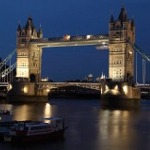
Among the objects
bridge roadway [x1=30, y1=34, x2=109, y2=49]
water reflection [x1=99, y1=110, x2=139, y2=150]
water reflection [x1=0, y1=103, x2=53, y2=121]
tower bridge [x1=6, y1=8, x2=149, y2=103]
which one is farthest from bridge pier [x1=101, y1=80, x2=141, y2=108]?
water reflection [x1=99, y1=110, x2=139, y2=150]

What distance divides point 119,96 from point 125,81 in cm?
205

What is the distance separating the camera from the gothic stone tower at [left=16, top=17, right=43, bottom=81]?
206 ft

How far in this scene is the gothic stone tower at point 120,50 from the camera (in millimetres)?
55250

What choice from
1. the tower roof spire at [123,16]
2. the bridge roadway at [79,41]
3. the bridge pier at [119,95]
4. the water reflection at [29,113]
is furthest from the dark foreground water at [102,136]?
the tower roof spire at [123,16]

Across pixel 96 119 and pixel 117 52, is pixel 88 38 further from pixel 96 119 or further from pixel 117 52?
pixel 96 119

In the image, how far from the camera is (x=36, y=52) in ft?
209

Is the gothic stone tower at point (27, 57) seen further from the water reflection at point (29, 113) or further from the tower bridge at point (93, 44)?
the water reflection at point (29, 113)

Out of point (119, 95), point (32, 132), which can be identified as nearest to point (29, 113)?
point (119, 95)

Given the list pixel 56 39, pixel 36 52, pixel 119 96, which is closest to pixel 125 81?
pixel 119 96

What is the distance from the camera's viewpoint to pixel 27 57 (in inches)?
2461

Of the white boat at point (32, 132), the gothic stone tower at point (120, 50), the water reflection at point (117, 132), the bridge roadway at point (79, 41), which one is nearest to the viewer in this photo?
the white boat at point (32, 132)

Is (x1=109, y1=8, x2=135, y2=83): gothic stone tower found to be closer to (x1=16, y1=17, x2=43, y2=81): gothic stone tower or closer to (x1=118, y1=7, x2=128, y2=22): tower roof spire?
(x1=118, y1=7, x2=128, y2=22): tower roof spire

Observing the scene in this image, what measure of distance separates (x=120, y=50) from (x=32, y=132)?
32.2m

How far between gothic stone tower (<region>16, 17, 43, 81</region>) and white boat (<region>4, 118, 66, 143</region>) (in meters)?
36.5
